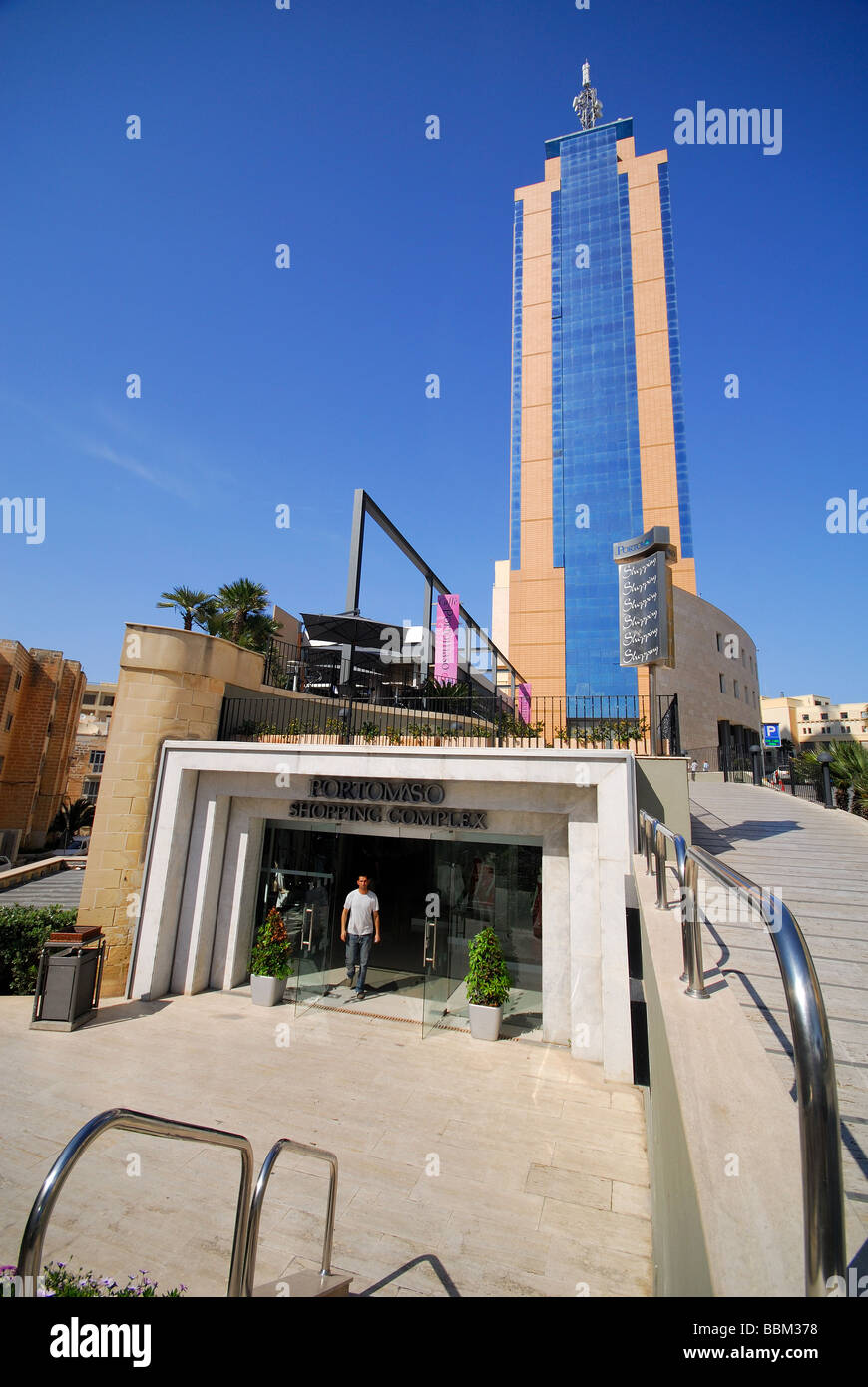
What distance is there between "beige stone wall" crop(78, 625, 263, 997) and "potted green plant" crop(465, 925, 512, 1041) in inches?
258

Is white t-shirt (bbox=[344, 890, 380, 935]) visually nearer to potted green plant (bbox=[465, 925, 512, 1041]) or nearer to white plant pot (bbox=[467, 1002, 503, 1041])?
potted green plant (bbox=[465, 925, 512, 1041])

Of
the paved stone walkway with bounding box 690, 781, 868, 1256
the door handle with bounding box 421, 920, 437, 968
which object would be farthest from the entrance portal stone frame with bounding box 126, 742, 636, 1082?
the paved stone walkway with bounding box 690, 781, 868, 1256

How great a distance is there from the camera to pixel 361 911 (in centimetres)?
1038

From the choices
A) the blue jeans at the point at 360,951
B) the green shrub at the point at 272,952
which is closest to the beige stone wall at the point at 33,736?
the green shrub at the point at 272,952

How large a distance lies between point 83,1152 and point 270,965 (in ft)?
26.0

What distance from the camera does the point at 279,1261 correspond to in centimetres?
453

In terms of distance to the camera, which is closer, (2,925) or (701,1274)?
(701,1274)

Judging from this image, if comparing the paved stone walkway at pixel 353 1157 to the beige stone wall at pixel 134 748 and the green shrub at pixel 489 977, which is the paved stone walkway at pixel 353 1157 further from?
the beige stone wall at pixel 134 748

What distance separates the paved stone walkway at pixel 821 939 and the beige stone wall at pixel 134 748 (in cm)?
1003

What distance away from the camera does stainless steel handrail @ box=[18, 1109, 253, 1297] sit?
236 centimetres

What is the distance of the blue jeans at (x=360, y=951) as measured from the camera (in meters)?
10.6
